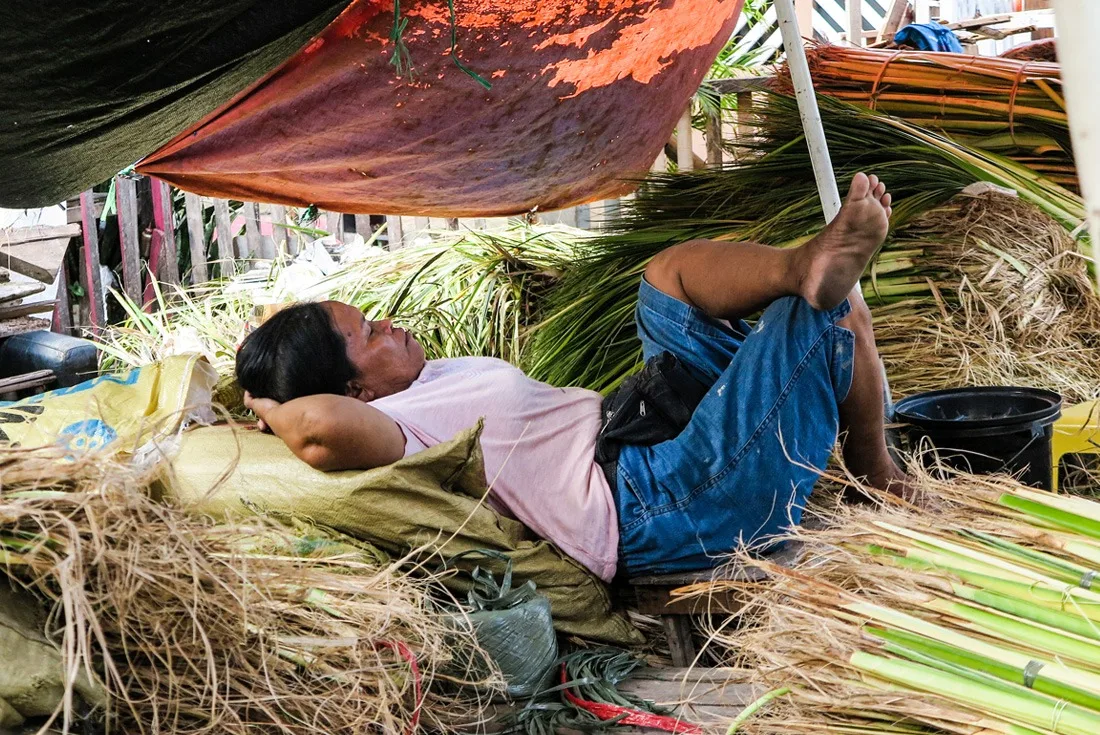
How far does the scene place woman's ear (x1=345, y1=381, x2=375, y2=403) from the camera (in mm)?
2387

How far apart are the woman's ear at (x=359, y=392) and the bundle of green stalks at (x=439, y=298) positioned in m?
1.24

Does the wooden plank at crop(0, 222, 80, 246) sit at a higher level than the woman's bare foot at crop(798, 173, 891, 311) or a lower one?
lower

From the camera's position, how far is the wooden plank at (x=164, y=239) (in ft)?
20.9

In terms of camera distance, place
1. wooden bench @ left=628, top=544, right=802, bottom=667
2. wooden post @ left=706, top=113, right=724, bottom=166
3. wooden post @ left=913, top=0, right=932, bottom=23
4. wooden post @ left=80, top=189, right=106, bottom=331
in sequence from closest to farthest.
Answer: wooden bench @ left=628, top=544, right=802, bottom=667, wooden post @ left=706, top=113, right=724, bottom=166, wooden post @ left=80, top=189, right=106, bottom=331, wooden post @ left=913, top=0, right=932, bottom=23

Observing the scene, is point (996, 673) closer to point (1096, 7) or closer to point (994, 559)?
point (994, 559)

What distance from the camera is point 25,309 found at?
5.38 m

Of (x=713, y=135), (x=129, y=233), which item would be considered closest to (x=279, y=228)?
(x=129, y=233)

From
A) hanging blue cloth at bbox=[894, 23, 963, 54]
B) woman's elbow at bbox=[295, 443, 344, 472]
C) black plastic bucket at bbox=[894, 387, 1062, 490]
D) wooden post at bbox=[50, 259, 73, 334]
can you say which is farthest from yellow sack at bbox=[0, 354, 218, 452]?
wooden post at bbox=[50, 259, 73, 334]

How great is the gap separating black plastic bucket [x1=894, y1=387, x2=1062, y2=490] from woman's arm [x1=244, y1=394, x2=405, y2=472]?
105cm

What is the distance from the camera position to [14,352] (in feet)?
16.7

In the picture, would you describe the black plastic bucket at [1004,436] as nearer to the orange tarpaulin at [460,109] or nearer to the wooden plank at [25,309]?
the orange tarpaulin at [460,109]

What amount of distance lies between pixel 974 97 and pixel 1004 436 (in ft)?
5.02

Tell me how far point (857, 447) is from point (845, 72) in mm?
1860

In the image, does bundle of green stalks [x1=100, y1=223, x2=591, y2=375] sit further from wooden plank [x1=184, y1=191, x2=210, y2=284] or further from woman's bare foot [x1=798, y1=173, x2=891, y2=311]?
woman's bare foot [x1=798, y1=173, x2=891, y2=311]
